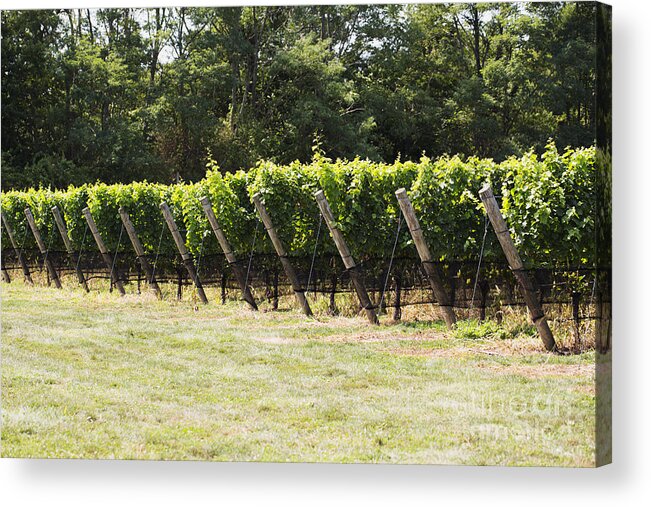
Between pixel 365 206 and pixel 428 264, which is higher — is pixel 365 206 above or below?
above

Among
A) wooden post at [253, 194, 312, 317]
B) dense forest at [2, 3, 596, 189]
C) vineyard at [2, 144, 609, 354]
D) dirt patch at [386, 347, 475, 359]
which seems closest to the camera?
dense forest at [2, 3, 596, 189]

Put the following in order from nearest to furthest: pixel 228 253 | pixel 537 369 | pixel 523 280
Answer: pixel 537 369 < pixel 523 280 < pixel 228 253

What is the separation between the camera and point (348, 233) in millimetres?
9375

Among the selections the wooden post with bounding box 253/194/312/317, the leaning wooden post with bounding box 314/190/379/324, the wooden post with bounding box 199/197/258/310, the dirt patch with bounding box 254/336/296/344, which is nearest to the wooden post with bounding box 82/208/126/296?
the wooden post with bounding box 199/197/258/310

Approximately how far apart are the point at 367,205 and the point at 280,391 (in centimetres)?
361

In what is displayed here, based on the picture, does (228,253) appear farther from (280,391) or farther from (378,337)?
(280,391)

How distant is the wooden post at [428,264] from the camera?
299 inches

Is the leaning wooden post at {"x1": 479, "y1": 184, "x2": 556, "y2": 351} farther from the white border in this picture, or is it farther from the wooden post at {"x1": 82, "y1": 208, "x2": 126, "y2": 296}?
the wooden post at {"x1": 82, "y1": 208, "x2": 126, "y2": 296}

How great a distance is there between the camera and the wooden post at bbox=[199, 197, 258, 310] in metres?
8.60

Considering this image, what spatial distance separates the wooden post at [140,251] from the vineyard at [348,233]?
0.08 ft

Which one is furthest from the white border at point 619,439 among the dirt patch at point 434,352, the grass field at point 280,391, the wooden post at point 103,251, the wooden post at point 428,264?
the wooden post at point 103,251

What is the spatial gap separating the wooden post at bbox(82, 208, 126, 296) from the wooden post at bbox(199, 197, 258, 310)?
3.75 ft

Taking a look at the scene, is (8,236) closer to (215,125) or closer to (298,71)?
(215,125)

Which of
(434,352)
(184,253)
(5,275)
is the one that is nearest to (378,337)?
(434,352)
